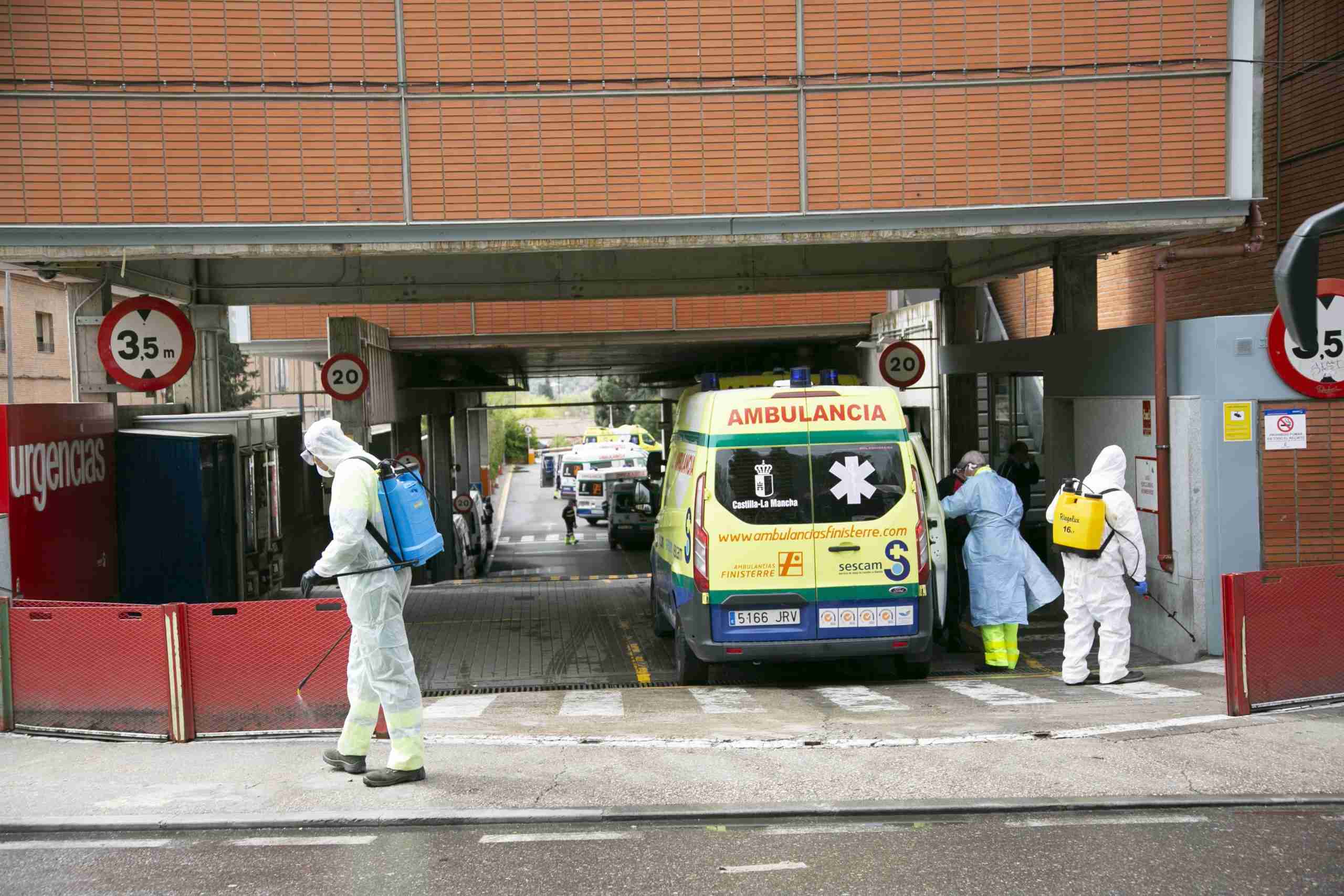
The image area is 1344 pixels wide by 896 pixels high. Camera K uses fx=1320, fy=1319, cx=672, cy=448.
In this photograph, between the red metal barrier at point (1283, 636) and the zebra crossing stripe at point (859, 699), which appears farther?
the zebra crossing stripe at point (859, 699)

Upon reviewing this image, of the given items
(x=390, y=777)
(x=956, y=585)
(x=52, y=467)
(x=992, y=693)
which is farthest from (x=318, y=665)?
(x=956, y=585)

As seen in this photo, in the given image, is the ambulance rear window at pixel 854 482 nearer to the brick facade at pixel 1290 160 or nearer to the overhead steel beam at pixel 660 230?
the overhead steel beam at pixel 660 230

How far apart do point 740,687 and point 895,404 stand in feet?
8.45

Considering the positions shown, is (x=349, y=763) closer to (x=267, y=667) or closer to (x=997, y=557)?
(x=267, y=667)

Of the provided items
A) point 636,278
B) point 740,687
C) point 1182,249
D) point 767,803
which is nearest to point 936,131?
point 1182,249

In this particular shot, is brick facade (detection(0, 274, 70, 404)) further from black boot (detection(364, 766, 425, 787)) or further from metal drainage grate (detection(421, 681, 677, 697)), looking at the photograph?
black boot (detection(364, 766, 425, 787))

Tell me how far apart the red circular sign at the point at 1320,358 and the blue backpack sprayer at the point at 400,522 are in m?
7.17

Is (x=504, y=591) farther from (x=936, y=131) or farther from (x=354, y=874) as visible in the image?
(x=354, y=874)

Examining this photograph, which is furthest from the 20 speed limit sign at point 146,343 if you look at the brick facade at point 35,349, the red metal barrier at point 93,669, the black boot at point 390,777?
the brick facade at point 35,349

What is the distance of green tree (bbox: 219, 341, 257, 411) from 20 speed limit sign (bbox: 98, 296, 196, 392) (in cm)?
2544

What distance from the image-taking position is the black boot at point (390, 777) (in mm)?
6344

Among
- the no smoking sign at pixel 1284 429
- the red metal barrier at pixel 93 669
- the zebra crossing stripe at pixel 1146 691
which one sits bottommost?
the zebra crossing stripe at pixel 1146 691

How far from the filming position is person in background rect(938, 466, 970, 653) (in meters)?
12.1

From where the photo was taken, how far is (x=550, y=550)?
43406mm
